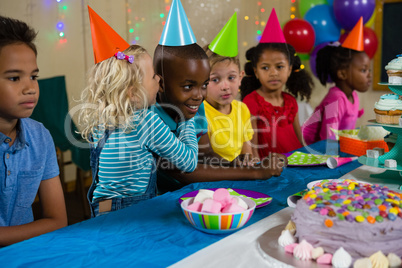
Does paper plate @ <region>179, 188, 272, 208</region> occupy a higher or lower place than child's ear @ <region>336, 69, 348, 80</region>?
lower

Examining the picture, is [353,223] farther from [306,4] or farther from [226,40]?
[306,4]

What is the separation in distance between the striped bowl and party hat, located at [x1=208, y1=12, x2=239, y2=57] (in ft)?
3.61

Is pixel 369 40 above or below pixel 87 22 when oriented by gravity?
below

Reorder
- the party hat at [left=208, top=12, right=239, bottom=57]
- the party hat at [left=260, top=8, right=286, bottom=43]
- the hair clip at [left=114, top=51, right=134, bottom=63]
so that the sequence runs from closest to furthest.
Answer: the hair clip at [left=114, top=51, right=134, bottom=63]
the party hat at [left=208, top=12, right=239, bottom=57]
the party hat at [left=260, top=8, right=286, bottom=43]

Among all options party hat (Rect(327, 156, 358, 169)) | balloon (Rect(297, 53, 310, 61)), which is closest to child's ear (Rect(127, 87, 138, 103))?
party hat (Rect(327, 156, 358, 169))

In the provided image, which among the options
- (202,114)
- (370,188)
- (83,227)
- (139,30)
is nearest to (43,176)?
(83,227)

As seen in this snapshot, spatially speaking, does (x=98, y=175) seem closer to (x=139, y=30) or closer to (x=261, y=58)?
(x=139, y=30)

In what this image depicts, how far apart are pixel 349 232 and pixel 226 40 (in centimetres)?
128

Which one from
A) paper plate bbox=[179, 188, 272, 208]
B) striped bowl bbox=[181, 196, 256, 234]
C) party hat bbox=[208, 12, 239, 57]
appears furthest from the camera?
party hat bbox=[208, 12, 239, 57]

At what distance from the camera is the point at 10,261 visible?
2.40ft

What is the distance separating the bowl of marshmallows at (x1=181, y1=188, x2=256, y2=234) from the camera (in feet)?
2.64

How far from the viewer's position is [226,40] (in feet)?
5.98

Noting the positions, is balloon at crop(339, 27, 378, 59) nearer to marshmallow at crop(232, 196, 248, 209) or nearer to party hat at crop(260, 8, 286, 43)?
party hat at crop(260, 8, 286, 43)

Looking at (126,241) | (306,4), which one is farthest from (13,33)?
(306,4)
